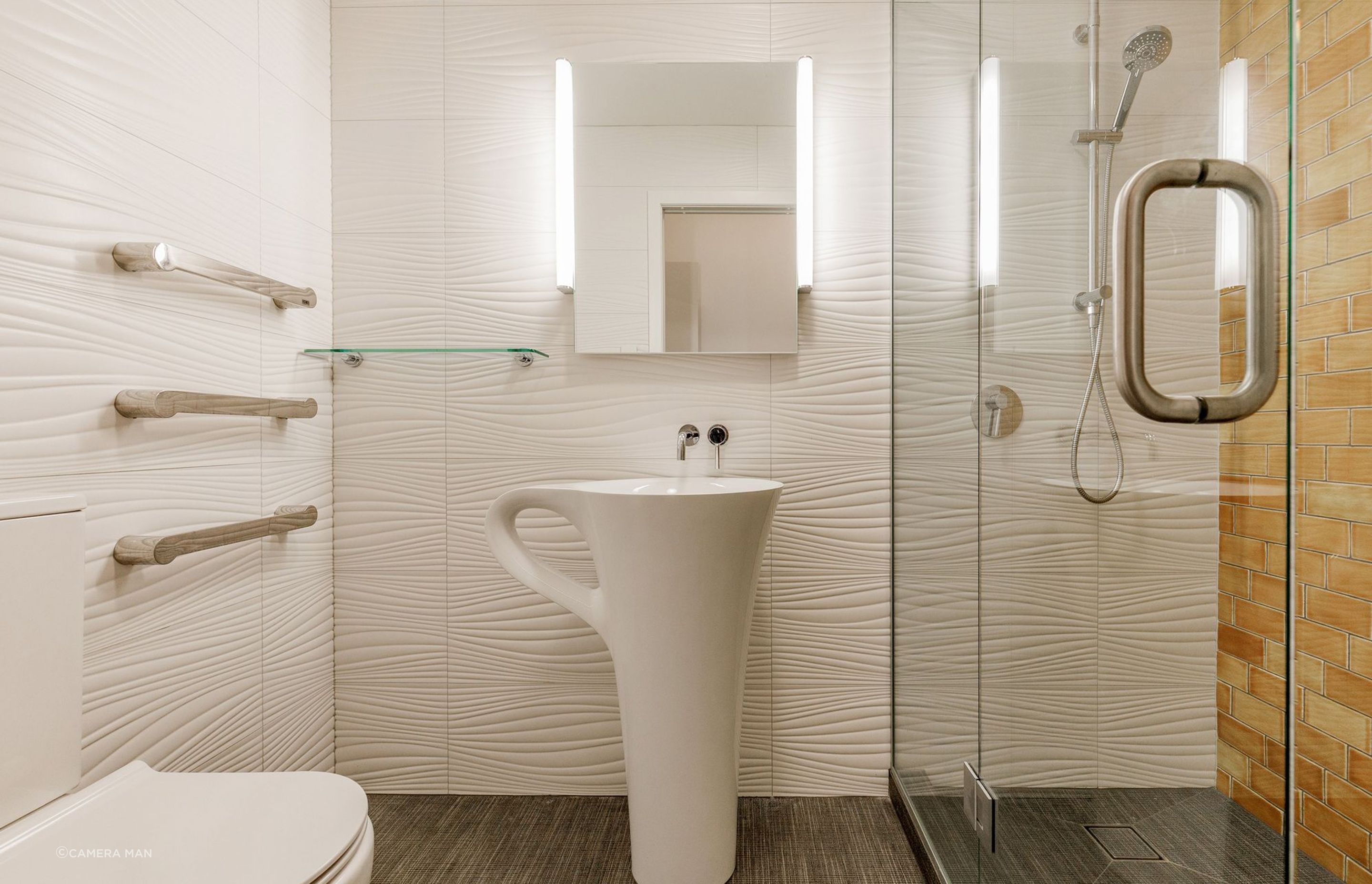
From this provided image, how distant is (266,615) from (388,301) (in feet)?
2.76

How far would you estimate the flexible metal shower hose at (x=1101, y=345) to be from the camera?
812mm

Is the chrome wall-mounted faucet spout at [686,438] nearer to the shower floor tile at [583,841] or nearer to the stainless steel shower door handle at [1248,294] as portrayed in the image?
the shower floor tile at [583,841]

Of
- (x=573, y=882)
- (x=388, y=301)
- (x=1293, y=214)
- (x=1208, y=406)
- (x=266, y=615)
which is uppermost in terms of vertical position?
(x=388, y=301)

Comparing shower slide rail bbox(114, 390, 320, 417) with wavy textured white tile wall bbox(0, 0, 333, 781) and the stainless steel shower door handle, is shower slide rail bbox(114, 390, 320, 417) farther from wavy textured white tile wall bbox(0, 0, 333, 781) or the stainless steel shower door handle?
the stainless steel shower door handle

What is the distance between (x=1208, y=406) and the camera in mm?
680

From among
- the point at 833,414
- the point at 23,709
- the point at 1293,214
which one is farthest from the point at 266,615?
the point at 1293,214

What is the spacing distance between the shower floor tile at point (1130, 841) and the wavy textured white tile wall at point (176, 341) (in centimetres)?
147

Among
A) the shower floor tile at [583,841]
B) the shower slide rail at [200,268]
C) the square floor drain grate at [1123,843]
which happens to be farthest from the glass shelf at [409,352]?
the square floor drain grate at [1123,843]

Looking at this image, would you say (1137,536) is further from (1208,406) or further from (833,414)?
(833,414)

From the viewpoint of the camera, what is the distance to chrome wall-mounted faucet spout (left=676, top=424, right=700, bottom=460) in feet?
6.07

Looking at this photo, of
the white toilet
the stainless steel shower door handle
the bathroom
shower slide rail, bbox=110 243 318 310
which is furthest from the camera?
shower slide rail, bbox=110 243 318 310

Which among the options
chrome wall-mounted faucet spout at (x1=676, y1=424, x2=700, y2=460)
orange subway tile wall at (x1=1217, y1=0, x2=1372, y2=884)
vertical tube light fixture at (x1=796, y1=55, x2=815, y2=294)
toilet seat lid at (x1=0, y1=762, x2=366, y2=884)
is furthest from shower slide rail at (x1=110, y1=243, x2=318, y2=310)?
orange subway tile wall at (x1=1217, y1=0, x2=1372, y2=884)

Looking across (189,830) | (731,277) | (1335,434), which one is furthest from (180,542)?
(1335,434)

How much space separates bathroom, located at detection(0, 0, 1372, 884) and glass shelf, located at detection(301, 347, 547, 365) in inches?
0.9
